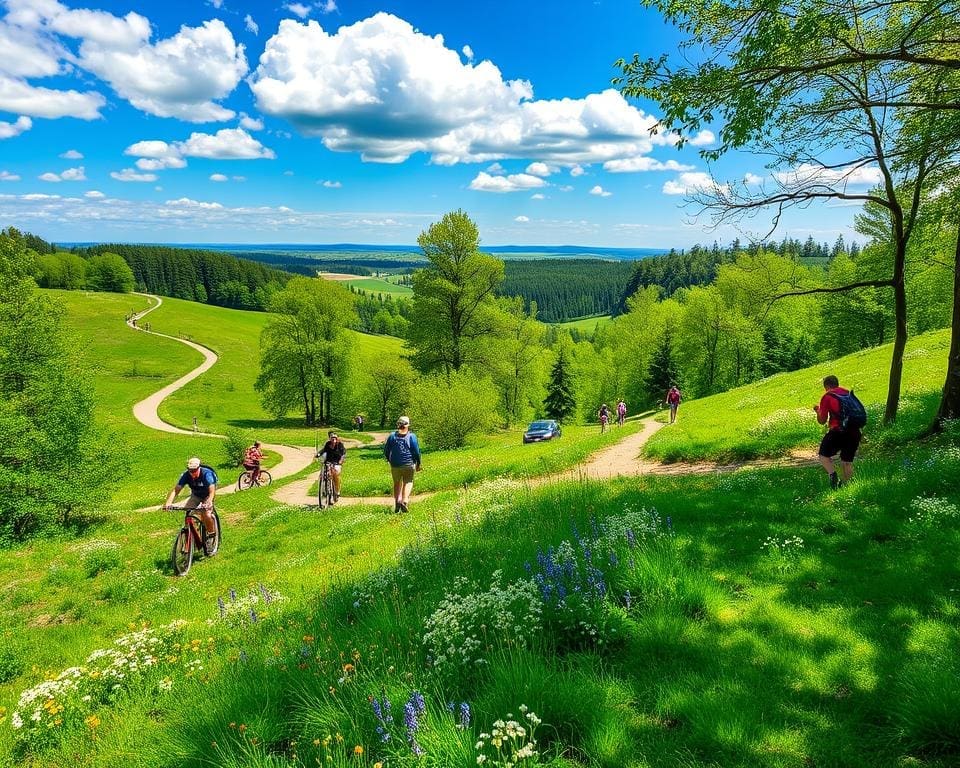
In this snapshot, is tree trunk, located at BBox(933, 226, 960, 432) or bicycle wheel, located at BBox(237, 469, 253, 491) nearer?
tree trunk, located at BBox(933, 226, 960, 432)

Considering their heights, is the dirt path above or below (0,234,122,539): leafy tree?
below

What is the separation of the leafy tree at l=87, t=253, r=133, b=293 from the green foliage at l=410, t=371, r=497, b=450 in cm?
13265

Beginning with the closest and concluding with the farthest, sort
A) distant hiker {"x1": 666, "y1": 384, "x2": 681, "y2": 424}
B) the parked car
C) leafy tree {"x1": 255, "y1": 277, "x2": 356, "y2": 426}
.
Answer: distant hiker {"x1": 666, "y1": 384, "x2": 681, "y2": 424} → the parked car → leafy tree {"x1": 255, "y1": 277, "x2": 356, "y2": 426}

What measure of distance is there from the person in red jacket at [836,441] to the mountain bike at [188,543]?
12.1 metres

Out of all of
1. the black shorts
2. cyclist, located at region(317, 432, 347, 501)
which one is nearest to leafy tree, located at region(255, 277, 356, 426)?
cyclist, located at region(317, 432, 347, 501)

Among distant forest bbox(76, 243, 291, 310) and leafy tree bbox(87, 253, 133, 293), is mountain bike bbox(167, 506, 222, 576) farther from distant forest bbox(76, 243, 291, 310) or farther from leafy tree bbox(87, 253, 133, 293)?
leafy tree bbox(87, 253, 133, 293)

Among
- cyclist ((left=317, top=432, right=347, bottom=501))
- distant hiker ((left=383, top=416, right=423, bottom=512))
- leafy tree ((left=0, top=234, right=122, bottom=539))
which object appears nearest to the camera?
distant hiker ((left=383, top=416, right=423, bottom=512))

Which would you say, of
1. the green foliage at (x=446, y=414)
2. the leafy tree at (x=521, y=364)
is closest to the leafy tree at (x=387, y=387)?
the leafy tree at (x=521, y=364)

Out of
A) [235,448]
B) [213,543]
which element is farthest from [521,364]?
[213,543]

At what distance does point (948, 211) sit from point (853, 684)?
11.2 metres

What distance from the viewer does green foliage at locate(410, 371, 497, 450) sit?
31906mm

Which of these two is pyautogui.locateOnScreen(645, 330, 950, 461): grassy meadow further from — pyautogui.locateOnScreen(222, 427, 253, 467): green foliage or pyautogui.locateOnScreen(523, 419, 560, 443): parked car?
pyautogui.locateOnScreen(222, 427, 253, 467): green foliage

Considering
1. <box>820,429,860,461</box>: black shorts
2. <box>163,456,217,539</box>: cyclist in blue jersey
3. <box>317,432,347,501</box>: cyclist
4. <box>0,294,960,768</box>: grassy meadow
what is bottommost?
<box>317,432,347,501</box>: cyclist

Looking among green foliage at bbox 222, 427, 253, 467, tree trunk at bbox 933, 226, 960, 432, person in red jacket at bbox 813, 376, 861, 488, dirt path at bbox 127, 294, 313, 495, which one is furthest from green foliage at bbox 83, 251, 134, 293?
tree trunk at bbox 933, 226, 960, 432
